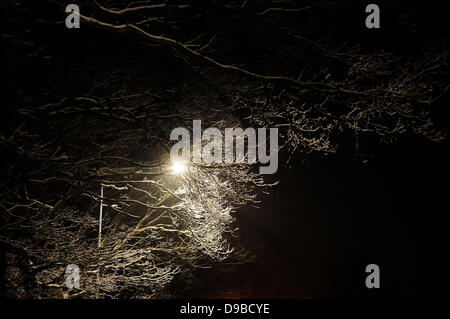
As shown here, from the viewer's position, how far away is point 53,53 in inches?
332

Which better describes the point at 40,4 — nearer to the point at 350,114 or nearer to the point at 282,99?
the point at 282,99

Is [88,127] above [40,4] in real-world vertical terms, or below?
below

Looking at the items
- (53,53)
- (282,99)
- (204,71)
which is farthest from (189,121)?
(53,53)

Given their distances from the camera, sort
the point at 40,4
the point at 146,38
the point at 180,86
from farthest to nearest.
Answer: the point at 180,86 < the point at 40,4 < the point at 146,38

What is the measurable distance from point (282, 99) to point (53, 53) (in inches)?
189

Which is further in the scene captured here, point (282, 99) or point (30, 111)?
point (282, 99)

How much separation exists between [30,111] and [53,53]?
1.83 m
